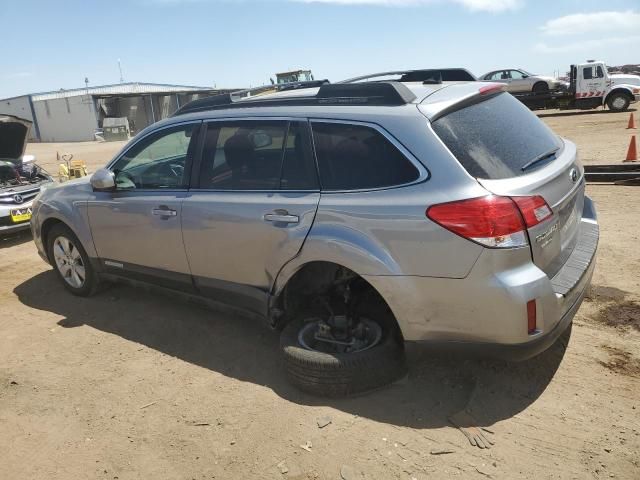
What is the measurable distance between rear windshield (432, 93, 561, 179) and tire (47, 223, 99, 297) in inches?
140

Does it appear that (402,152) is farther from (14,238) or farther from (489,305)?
(14,238)

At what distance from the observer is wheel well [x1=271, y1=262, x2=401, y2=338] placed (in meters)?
3.26

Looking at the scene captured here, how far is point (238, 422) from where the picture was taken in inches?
119

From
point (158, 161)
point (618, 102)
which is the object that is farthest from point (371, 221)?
point (618, 102)

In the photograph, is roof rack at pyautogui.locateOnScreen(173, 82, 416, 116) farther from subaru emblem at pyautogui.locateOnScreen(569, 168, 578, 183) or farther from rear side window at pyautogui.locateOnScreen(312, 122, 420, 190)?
subaru emblem at pyautogui.locateOnScreen(569, 168, 578, 183)

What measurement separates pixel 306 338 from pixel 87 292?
105 inches

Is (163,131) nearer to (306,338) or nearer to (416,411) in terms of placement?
(306,338)

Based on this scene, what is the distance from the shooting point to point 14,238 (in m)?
8.05

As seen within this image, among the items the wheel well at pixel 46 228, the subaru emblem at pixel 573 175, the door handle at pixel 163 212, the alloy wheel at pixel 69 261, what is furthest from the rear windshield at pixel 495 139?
the wheel well at pixel 46 228

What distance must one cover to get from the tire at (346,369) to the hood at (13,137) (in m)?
7.08

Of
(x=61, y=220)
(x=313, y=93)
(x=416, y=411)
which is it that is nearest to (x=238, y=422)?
(x=416, y=411)

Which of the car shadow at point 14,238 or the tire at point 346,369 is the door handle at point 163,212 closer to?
the tire at point 346,369

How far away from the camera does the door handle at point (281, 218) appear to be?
3166 millimetres

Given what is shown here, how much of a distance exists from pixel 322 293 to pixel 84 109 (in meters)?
47.1
